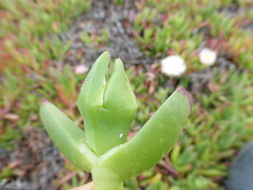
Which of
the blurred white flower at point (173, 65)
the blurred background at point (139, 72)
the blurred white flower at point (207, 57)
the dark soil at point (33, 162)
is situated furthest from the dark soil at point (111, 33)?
the dark soil at point (33, 162)

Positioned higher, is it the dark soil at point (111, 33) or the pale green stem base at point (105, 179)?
the dark soil at point (111, 33)

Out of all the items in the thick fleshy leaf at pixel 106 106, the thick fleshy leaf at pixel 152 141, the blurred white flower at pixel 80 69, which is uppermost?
the blurred white flower at pixel 80 69

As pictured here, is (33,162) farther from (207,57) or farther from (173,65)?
(207,57)

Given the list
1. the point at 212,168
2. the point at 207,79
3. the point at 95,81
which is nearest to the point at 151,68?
the point at 207,79

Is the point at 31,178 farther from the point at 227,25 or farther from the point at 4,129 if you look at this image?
the point at 227,25

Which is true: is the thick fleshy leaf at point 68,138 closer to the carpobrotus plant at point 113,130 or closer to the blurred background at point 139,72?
the carpobrotus plant at point 113,130

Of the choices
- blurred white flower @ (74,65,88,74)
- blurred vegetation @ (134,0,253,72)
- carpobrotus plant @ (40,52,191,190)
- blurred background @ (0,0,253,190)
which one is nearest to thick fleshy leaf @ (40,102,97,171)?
carpobrotus plant @ (40,52,191,190)
